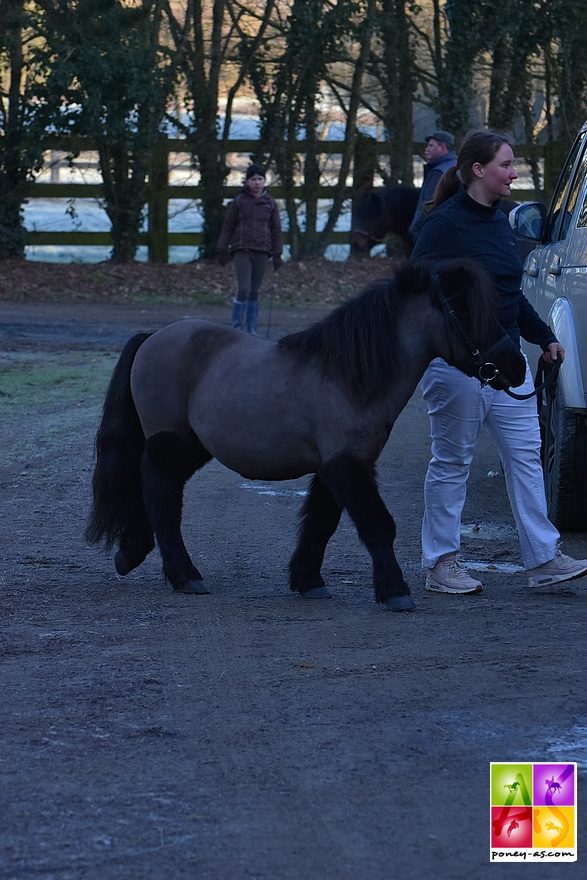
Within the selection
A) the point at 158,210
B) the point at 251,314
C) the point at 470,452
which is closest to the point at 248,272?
the point at 251,314

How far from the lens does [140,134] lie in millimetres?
23953

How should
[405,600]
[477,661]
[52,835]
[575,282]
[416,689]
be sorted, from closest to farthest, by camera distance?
[52,835] < [416,689] < [477,661] < [405,600] < [575,282]

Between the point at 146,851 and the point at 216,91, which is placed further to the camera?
the point at 216,91

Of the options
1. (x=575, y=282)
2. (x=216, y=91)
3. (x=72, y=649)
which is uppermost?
(x=216, y=91)

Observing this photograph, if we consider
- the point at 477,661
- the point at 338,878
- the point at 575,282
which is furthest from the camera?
the point at 575,282

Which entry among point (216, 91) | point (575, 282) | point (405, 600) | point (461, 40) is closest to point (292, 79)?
point (216, 91)

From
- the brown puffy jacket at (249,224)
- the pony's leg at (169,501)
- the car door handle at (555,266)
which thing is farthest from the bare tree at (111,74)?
the pony's leg at (169,501)

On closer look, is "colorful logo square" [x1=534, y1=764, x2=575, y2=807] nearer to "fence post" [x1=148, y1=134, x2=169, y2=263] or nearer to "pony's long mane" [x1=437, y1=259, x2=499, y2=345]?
"pony's long mane" [x1=437, y1=259, x2=499, y2=345]

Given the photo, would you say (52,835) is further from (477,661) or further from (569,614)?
(569,614)

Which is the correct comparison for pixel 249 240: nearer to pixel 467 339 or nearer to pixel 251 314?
pixel 251 314

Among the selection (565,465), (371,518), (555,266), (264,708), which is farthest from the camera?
(555,266)

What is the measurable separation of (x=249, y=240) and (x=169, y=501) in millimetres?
11368

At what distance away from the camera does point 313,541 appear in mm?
6250

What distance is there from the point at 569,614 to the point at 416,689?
137 centimetres
